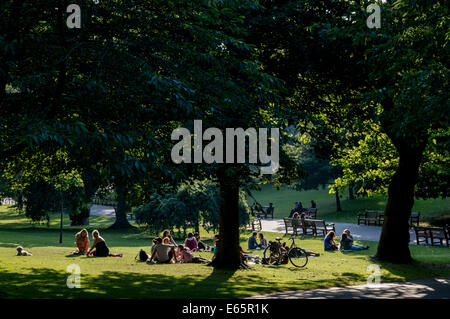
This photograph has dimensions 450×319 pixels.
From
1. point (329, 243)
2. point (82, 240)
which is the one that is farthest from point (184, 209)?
point (82, 240)

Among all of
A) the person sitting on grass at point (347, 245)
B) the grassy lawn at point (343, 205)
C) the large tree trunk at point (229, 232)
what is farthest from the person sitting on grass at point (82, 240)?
the grassy lawn at point (343, 205)

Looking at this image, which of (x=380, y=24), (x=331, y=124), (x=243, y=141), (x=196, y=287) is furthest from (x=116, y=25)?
(x=331, y=124)

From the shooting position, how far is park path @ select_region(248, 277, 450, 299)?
1173 centimetres

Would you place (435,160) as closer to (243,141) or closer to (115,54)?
(243,141)

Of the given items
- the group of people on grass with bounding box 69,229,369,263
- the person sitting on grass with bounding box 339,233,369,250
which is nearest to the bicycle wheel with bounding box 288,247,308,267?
the group of people on grass with bounding box 69,229,369,263

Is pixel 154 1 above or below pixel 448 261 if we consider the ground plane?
above

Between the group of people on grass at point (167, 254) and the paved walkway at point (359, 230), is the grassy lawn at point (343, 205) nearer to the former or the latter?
the paved walkway at point (359, 230)

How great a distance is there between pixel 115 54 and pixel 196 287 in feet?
19.2

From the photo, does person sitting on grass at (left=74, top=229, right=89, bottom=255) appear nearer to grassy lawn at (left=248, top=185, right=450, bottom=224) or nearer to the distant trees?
the distant trees

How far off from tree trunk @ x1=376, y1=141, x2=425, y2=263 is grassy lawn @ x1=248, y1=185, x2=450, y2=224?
877 inches

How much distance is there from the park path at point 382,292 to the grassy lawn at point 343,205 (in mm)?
26940

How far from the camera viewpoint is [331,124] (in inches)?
762

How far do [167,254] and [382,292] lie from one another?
29.1 ft

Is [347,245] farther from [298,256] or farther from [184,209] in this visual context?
[184,209]
